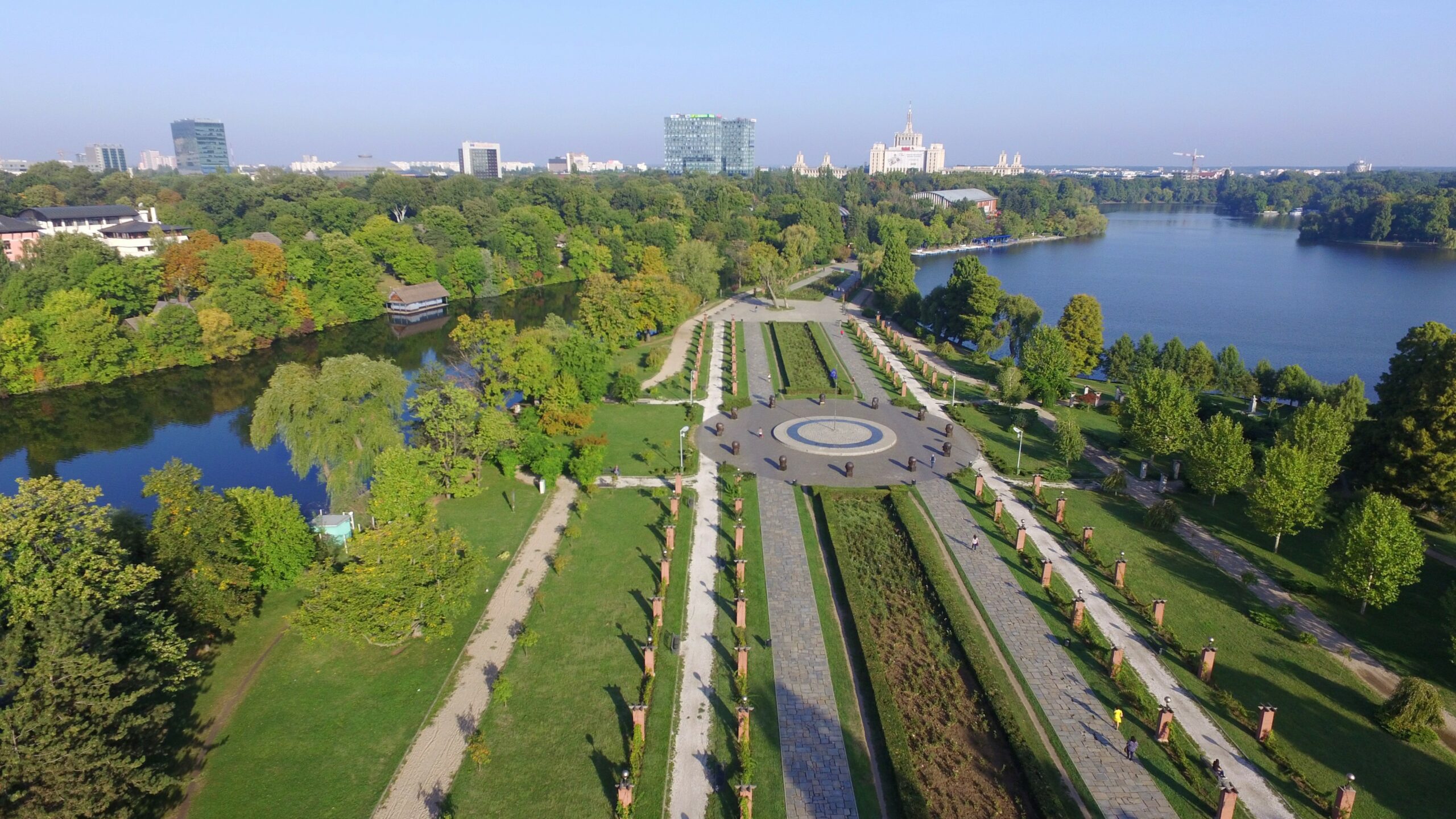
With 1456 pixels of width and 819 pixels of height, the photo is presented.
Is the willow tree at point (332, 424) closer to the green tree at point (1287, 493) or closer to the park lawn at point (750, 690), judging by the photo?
the park lawn at point (750, 690)

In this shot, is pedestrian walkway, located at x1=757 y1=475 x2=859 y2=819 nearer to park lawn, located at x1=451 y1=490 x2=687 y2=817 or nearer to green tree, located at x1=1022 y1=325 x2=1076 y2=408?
park lawn, located at x1=451 y1=490 x2=687 y2=817

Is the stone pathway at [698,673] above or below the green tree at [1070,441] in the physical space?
below

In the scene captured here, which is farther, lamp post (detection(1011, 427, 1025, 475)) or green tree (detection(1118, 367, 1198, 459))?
lamp post (detection(1011, 427, 1025, 475))

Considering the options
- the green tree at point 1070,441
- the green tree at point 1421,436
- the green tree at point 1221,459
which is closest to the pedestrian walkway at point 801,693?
the green tree at point 1070,441

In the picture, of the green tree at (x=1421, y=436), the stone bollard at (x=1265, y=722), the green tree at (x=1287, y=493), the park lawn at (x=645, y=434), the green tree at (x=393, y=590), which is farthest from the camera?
the park lawn at (x=645, y=434)

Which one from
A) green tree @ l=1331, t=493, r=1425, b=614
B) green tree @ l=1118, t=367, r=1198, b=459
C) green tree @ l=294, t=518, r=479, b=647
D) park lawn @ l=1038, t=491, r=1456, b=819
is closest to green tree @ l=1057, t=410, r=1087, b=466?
green tree @ l=1118, t=367, r=1198, b=459

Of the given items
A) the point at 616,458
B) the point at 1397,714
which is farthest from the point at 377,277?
the point at 1397,714
